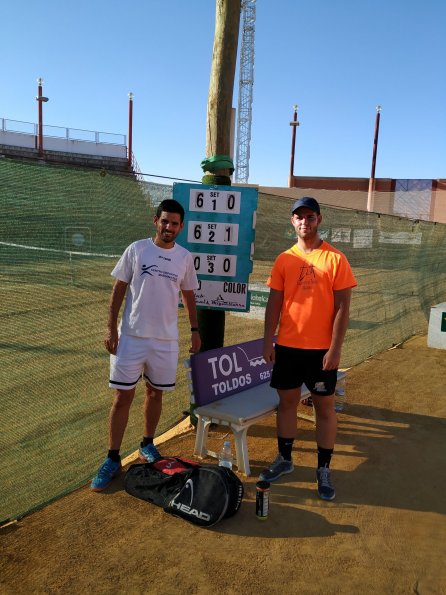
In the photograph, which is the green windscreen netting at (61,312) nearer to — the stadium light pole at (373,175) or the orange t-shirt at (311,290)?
the orange t-shirt at (311,290)

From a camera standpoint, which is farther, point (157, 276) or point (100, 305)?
point (100, 305)

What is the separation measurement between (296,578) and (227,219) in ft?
9.29

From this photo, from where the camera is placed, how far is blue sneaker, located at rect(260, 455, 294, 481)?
372cm

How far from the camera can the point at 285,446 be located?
150 inches

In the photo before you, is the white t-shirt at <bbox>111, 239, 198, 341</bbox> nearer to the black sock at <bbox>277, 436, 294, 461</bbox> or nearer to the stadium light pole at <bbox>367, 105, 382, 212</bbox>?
the black sock at <bbox>277, 436, 294, 461</bbox>

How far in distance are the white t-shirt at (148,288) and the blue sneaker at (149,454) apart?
0.92 meters

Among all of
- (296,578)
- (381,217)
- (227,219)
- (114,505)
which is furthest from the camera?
(381,217)

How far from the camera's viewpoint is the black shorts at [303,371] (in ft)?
11.3

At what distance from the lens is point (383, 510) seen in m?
Answer: 3.41

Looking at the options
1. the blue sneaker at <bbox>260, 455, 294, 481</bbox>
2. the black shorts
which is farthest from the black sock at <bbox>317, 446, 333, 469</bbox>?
the black shorts

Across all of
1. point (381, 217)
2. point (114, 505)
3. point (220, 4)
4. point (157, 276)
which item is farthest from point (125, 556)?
point (381, 217)

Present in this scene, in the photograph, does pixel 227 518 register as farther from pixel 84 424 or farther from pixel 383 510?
pixel 84 424

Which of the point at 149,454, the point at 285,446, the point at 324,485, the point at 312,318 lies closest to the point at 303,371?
the point at 312,318

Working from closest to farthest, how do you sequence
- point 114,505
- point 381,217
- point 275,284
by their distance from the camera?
point 114,505 → point 275,284 → point 381,217
